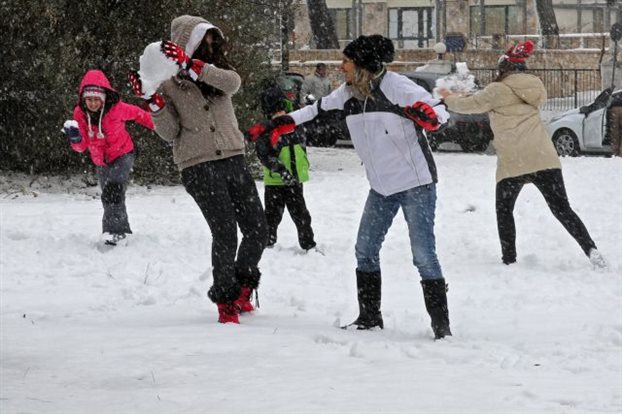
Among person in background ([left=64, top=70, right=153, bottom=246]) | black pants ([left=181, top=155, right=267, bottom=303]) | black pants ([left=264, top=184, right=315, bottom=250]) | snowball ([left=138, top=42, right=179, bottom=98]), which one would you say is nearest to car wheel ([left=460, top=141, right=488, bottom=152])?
black pants ([left=264, top=184, right=315, bottom=250])

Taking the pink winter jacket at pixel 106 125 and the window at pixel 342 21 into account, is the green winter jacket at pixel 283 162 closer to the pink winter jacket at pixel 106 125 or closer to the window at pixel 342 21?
the pink winter jacket at pixel 106 125

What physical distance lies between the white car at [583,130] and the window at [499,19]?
117 ft

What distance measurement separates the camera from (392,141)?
676 cm

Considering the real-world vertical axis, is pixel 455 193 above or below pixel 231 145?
below

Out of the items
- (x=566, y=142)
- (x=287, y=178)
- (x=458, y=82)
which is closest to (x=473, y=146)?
(x=566, y=142)

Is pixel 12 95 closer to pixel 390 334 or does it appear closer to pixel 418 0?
pixel 390 334

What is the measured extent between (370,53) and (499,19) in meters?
53.5

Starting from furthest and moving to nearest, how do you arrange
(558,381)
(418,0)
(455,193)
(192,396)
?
1. (418,0)
2. (455,193)
3. (558,381)
4. (192,396)

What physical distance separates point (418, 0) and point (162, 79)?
53.9 metres

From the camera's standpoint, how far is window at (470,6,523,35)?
5797cm

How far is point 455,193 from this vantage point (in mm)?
15078

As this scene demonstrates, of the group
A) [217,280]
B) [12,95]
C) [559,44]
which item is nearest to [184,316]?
[217,280]

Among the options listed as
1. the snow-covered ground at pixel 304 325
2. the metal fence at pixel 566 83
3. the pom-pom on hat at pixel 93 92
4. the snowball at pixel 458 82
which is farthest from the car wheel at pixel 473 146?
the snowball at pixel 458 82

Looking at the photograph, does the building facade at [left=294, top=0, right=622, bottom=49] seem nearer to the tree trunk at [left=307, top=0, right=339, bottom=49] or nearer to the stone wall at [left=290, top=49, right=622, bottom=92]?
the tree trunk at [left=307, top=0, right=339, bottom=49]
